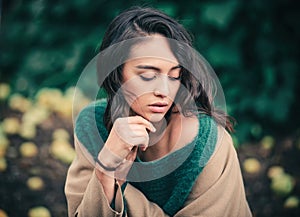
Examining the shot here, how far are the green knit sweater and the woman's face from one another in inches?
7.1

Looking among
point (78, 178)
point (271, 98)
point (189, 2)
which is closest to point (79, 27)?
point (189, 2)

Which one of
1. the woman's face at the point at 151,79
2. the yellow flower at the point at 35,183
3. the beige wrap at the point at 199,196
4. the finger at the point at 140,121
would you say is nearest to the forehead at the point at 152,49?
the woman's face at the point at 151,79

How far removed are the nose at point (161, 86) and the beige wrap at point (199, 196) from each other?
0.32m

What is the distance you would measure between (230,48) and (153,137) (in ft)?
1.96

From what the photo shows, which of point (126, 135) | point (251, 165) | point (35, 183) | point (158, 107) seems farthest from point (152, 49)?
point (35, 183)

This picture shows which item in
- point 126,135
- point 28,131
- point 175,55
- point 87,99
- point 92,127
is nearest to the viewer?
point 126,135

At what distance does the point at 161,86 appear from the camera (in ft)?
7.14

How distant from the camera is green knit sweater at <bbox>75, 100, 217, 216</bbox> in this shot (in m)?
2.22

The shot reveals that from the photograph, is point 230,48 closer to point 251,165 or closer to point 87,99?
point 251,165

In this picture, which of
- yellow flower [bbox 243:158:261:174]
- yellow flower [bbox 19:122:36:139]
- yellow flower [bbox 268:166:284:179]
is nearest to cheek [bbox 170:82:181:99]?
yellow flower [bbox 243:158:261:174]

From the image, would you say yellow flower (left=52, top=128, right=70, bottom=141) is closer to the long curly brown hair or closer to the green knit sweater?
the green knit sweater

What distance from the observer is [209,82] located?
93.7 inches

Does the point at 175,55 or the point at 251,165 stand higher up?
the point at 175,55

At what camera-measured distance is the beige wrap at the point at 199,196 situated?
7.04 feet
